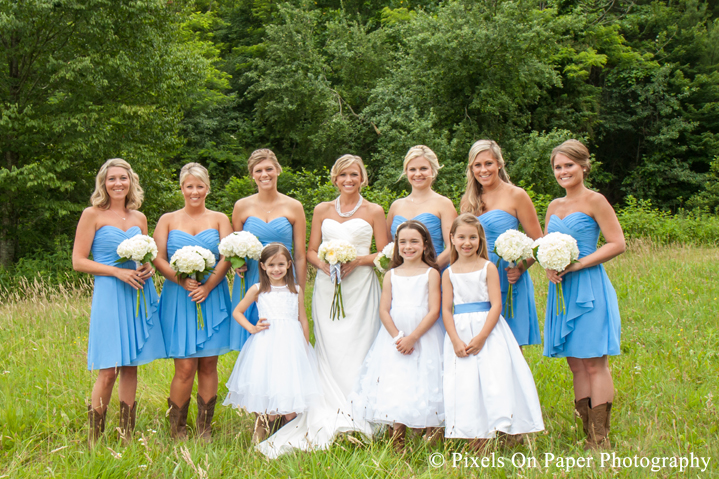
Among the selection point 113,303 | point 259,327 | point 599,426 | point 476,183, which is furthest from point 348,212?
point 599,426

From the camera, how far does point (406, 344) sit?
4352 millimetres

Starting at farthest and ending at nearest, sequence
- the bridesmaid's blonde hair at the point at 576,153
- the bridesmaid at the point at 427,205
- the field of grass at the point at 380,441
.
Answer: the bridesmaid at the point at 427,205
the bridesmaid's blonde hair at the point at 576,153
the field of grass at the point at 380,441

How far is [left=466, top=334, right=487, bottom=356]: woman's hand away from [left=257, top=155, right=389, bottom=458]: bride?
1.15 metres

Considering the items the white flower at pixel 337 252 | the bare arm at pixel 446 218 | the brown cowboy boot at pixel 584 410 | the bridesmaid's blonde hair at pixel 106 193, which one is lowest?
the brown cowboy boot at pixel 584 410

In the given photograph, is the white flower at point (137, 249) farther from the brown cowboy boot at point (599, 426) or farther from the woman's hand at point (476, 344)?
the brown cowboy boot at point (599, 426)

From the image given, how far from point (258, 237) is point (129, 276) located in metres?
1.18

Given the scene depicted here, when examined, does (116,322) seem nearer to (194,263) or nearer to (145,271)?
(145,271)

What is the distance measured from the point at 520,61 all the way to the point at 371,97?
19.5 ft

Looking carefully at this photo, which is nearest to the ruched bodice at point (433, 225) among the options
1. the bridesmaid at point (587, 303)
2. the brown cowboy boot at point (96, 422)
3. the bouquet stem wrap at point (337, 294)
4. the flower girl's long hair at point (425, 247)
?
the flower girl's long hair at point (425, 247)

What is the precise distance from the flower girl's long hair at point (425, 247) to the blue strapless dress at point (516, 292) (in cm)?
50

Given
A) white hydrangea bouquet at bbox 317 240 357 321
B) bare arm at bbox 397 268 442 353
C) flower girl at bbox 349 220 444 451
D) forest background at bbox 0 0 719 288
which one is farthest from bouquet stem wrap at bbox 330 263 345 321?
forest background at bbox 0 0 719 288

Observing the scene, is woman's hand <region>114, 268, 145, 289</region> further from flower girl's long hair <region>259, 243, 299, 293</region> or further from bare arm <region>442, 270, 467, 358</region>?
bare arm <region>442, 270, 467, 358</region>

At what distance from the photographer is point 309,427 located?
464 centimetres

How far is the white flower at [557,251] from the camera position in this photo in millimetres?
4062
